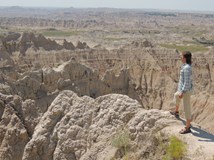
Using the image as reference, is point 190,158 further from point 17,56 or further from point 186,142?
point 17,56

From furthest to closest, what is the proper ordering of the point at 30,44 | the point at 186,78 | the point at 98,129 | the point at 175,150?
1. the point at 30,44
2. the point at 98,129
3. the point at 186,78
4. the point at 175,150

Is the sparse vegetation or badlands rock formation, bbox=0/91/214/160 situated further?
badlands rock formation, bbox=0/91/214/160

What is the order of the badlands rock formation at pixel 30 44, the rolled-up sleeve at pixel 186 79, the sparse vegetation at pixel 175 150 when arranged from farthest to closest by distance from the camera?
1. the badlands rock formation at pixel 30 44
2. the rolled-up sleeve at pixel 186 79
3. the sparse vegetation at pixel 175 150

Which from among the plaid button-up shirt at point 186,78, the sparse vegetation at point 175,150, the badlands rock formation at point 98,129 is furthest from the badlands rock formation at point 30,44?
the sparse vegetation at point 175,150

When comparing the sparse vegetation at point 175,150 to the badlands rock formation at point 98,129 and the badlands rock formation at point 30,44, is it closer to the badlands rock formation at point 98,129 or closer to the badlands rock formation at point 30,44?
the badlands rock formation at point 98,129

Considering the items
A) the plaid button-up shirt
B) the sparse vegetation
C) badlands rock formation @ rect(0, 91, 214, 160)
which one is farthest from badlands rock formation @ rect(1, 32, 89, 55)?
the sparse vegetation

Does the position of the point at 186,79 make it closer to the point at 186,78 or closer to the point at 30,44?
the point at 186,78


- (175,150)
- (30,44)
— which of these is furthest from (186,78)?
(30,44)

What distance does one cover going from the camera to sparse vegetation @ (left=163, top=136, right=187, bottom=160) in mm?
8922

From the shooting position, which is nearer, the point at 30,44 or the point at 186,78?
Result: the point at 186,78

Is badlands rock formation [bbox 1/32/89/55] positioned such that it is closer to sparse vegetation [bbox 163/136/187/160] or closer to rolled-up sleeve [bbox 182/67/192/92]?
rolled-up sleeve [bbox 182/67/192/92]

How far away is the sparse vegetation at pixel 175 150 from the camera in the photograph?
8.92m

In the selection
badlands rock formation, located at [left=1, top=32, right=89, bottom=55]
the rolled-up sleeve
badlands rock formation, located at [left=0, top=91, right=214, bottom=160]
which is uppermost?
the rolled-up sleeve

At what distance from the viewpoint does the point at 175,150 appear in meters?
9.05
